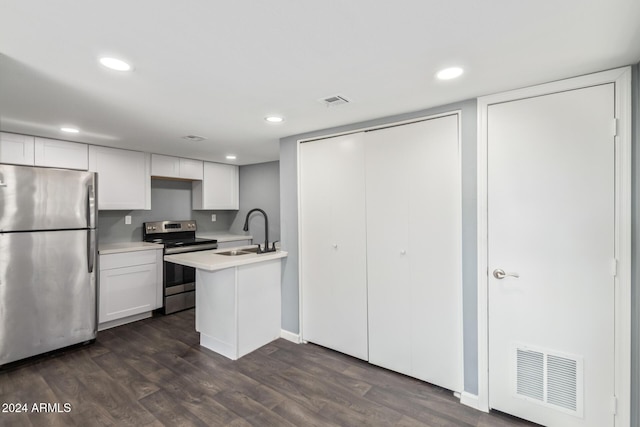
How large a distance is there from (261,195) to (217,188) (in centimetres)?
75

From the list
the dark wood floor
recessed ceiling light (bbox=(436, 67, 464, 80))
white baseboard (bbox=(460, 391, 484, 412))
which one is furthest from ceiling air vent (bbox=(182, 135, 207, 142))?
white baseboard (bbox=(460, 391, 484, 412))

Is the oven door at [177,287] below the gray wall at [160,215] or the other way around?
below

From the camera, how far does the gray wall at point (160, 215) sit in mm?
4043

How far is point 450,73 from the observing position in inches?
67.8

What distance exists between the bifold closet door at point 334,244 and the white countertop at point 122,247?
2125mm

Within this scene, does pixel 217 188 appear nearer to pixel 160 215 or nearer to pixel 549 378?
pixel 160 215

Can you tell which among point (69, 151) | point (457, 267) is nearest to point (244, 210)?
point (69, 151)

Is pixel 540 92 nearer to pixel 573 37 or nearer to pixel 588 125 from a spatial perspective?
pixel 588 125

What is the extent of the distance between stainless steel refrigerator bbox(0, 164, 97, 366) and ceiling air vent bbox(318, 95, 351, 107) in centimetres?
260

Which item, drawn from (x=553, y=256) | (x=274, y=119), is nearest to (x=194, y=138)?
(x=274, y=119)

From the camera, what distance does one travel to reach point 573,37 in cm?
136

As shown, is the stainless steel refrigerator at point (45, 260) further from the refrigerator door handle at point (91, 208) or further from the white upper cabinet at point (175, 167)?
the white upper cabinet at point (175, 167)

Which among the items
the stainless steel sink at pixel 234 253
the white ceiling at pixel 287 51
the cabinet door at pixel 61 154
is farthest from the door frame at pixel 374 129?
the cabinet door at pixel 61 154

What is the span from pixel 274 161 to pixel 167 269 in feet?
7.54
